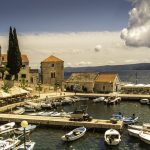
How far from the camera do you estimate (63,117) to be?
61.5 metres

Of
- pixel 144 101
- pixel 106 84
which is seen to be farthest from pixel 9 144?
pixel 106 84

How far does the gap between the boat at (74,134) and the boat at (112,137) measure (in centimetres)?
438

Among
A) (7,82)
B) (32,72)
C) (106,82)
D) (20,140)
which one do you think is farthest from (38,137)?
(32,72)

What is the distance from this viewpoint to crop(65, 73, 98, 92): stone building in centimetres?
9962

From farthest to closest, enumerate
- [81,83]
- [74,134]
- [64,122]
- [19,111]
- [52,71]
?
[52,71] < [81,83] < [19,111] < [64,122] < [74,134]

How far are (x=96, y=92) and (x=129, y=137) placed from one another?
4896cm

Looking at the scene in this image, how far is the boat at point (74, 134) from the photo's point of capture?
159ft

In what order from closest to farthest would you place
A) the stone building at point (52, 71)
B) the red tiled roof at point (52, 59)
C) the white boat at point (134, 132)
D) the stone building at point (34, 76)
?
the white boat at point (134, 132) < the stone building at point (34, 76) < the stone building at point (52, 71) < the red tiled roof at point (52, 59)

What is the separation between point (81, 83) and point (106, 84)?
7.85 m

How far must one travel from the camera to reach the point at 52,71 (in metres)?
107

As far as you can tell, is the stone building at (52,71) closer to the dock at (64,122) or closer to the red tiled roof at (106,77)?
the red tiled roof at (106,77)

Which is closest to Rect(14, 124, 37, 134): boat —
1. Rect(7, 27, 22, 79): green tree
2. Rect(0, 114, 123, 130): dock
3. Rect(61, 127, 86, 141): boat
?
Rect(0, 114, 123, 130): dock

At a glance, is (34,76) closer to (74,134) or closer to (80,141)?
(74,134)

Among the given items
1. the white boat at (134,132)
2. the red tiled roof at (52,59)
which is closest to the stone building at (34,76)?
the red tiled roof at (52,59)
